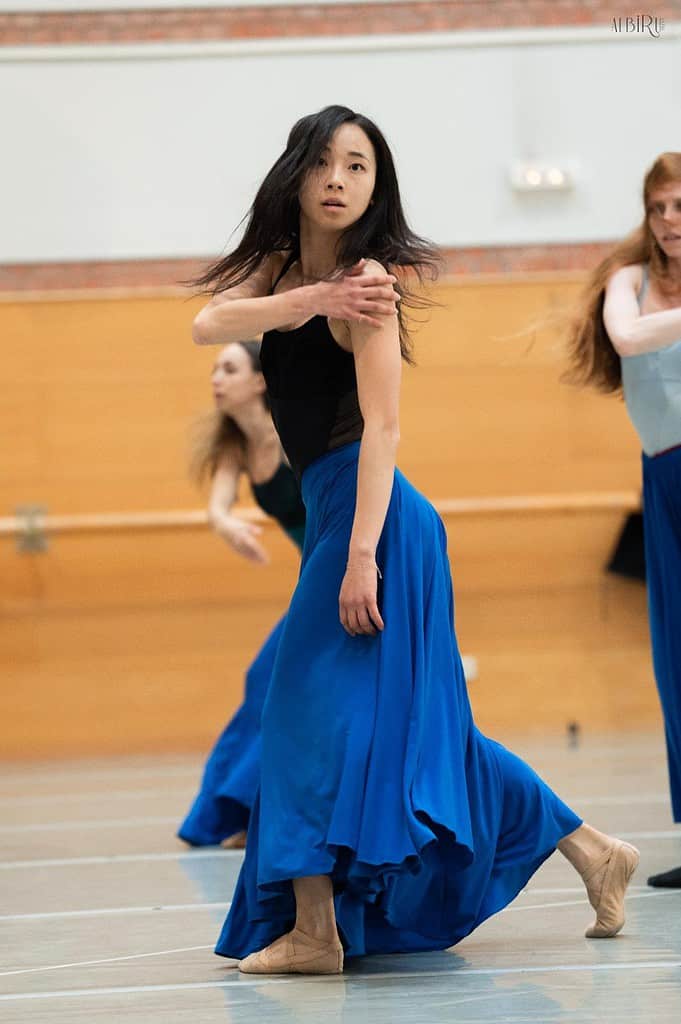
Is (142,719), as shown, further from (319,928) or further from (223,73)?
(319,928)

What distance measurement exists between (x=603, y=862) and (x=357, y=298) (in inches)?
44.5

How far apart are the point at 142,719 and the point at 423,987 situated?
5.19 metres

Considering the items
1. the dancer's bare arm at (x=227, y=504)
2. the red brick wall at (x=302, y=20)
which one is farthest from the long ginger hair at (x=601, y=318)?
the red brick wall at (x=302, y=20)

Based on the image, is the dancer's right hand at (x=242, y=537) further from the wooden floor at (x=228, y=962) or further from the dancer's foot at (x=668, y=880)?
the dancer's foot at (x=668, y=880)

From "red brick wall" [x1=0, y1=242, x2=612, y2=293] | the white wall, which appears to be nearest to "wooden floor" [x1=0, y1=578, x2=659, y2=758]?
"red brick wall" [x1=0, y1=242, x2=612, y2=293]

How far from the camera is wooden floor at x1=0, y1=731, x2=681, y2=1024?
2305mm

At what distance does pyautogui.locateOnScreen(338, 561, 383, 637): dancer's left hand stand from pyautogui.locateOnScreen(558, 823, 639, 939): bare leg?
1.95 ft

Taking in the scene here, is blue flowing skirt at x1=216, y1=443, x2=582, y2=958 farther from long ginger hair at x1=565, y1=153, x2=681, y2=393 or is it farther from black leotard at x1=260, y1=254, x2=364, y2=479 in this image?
long ginger hair at x1=565, y1=153, x2=681, y2=393

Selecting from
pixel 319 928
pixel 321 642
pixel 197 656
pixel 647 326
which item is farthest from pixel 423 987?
pixel 197 656

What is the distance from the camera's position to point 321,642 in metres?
2.60

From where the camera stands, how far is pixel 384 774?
2.49 metres

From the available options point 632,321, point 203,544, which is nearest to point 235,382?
point 632,321

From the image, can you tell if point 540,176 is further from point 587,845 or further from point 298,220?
point 587,845

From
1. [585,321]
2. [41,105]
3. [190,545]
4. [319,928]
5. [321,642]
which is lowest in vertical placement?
[190,545]
